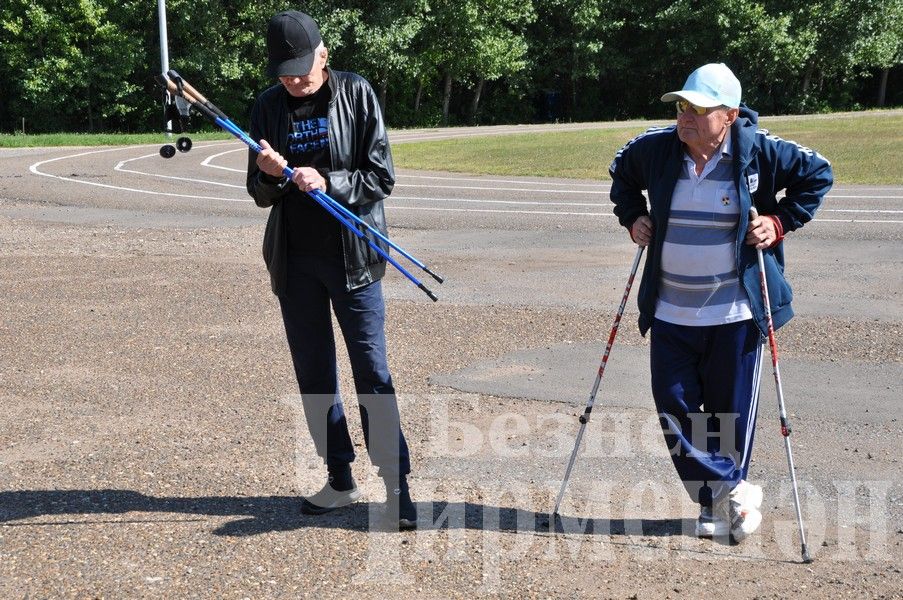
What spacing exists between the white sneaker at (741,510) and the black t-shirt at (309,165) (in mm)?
1965

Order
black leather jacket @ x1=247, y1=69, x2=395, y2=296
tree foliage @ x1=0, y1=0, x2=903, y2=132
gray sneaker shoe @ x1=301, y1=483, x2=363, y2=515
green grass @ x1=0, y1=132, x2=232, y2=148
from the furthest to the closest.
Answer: tree foliage @ x1=0, y1=0, x2=903, y2=132 → green grass @ x1=0, y1=132, x2=232, y2=148 → gray sneaker shoe @ x1=301, y1=483, x2=363, y2=515 → black leather jacket @ x1=247, y1=69, x2=395, y2=296

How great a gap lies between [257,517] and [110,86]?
44.6 m

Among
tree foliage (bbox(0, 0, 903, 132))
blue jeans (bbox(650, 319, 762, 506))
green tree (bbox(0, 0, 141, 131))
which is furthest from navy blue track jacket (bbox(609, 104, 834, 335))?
green tree (bbox(0, 0, 141, 131))

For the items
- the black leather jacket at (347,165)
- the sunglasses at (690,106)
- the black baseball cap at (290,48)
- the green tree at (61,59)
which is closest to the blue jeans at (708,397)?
the sunglasses at (690,106)

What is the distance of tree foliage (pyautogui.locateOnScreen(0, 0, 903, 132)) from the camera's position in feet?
151

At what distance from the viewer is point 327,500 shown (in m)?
4.98

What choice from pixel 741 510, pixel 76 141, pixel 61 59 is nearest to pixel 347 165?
pixel 741 510

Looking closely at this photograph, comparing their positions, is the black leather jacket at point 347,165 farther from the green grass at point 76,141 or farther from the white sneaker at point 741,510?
the green grass at point 76,141

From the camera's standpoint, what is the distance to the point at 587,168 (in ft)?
73.7

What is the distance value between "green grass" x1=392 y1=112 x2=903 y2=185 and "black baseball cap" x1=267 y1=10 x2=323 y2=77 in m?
16.2

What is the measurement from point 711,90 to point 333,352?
1969mm

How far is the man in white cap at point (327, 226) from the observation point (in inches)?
179

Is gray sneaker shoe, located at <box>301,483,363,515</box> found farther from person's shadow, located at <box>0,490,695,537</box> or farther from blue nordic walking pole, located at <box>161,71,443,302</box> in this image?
blue nordic walking pole, located at <box>161,71,443,302</box>

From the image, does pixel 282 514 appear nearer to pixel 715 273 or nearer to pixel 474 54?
pixel 715 273
